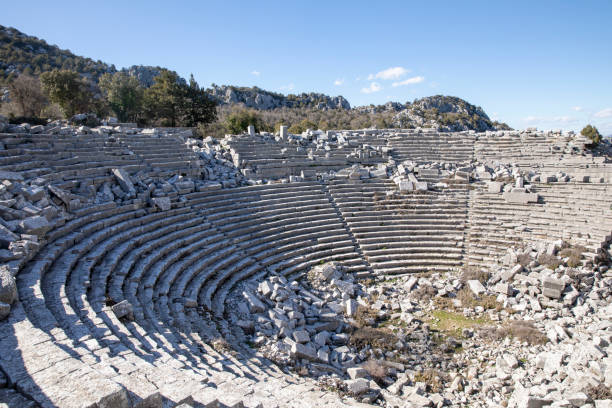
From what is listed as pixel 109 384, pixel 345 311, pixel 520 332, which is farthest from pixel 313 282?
pixel 109 384

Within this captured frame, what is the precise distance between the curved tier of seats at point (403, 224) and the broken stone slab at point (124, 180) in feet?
26.7

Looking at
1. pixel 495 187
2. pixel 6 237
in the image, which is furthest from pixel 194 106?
pixel 6 237

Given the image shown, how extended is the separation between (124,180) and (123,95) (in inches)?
717

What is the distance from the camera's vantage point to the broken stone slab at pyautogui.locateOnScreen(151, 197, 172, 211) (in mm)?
11555

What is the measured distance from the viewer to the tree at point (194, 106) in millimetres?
27812

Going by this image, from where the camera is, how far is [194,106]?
2842 centimetres

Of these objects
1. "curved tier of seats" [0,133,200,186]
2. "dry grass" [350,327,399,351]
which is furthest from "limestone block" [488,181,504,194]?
"curved tier of seats" [0,133,200,186]

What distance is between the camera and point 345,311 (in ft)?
33.8

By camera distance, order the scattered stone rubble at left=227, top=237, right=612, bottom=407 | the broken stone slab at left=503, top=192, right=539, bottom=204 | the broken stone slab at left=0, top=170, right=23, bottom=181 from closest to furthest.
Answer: the scattered stone rubble at left=227, top=237, right=612, bottom=407
the broken stone slab at left=0, top=170, right=23, bottom=181
the broken stone slab at left=503, top=192, right=539, bottom=204

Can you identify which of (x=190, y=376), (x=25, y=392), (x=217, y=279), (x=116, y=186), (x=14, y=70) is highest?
(x=14, y=70)

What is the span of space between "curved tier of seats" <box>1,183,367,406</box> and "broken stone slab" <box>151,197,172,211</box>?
197mm

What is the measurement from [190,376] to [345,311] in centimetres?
633

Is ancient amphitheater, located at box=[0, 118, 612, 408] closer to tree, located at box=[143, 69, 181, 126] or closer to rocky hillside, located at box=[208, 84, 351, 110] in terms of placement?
tree, located at box=[143, 69, 181, 126]

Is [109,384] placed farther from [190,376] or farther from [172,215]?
[172,215]
